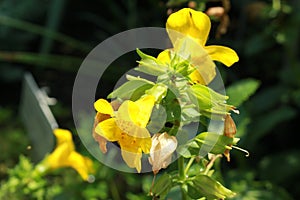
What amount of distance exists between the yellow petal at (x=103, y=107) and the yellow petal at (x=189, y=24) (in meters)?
0.14

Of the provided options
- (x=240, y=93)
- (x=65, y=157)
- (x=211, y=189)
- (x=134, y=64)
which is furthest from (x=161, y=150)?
(x=134, y=64)

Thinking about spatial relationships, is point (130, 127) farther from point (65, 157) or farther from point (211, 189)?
point (65, 157)

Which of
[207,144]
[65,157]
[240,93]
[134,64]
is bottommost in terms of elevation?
[134,64]

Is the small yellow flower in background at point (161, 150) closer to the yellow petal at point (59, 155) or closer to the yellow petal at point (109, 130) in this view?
the yellow petal at point (109, 130)

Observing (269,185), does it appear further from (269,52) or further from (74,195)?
(269,52)

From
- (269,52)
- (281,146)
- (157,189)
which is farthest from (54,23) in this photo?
(157,189)

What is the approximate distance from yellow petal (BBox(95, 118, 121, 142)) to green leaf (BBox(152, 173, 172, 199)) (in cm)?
12

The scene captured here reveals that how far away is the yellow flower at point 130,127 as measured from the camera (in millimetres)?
690

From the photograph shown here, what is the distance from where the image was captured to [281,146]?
80.4 inches

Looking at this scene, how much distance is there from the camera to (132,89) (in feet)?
2.41

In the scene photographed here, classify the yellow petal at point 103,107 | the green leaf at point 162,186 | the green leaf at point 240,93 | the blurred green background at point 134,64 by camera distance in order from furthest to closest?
the blurred green background at point 134,64 → the green leaf at point 240,93 → the green leaf at point 162,186 → the yellow petal at point 103,107

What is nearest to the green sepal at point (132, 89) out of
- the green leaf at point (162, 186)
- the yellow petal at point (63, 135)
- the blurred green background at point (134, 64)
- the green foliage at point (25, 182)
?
the green leaf at point (162, 186)

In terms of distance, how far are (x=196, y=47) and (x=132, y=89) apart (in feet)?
0.34

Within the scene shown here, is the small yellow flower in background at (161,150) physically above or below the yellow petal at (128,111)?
below
